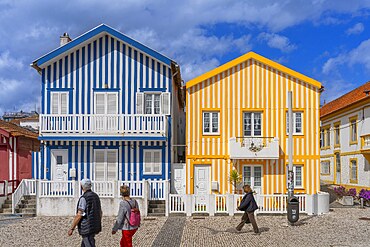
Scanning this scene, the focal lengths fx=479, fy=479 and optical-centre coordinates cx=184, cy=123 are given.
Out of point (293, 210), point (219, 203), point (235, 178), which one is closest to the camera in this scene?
point (293, 210)

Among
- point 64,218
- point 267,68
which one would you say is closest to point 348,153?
point 267,68

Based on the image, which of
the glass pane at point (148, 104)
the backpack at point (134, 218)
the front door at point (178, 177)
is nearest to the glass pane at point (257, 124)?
the front door at point (178, 177)

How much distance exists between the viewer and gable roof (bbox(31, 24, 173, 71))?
21.3 m

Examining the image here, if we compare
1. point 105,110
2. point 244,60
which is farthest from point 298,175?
point 105,110

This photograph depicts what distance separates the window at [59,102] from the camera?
21734mm

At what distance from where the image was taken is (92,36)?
21.5m

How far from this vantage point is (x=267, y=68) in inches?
851

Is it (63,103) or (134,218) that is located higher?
(63,103)

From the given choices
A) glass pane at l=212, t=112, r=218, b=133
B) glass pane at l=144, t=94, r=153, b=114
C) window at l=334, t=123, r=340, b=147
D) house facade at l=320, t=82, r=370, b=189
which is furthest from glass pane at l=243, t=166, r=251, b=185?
window at l=334, t=123, r=340, b=147

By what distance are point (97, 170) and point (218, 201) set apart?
5.85 meters

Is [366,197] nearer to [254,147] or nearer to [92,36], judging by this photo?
[254,147]

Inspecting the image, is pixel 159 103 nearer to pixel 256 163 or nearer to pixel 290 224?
pixel 256 163

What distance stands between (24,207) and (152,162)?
223 inches

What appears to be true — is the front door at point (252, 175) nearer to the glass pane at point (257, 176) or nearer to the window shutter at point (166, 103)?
the glass pane at point (257, 176)
